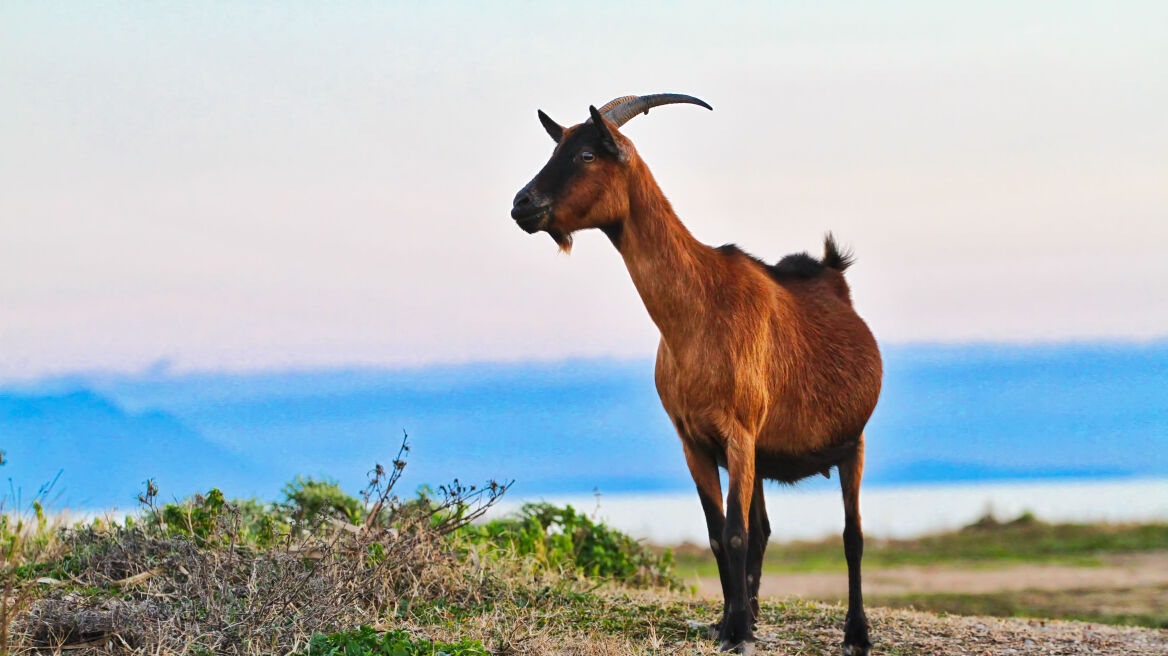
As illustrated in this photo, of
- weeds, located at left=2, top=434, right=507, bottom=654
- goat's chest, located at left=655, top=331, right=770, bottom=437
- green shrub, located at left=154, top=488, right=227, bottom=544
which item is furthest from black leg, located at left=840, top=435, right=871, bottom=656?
green shrub, located at left=154, top=488, right=227, bottom=544

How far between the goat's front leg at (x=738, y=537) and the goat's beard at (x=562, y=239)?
1.78 metres

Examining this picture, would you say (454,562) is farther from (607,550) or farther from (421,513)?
(607,550)

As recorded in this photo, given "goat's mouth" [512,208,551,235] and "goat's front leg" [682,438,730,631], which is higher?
"goat's mouth" [512,208,551,235]

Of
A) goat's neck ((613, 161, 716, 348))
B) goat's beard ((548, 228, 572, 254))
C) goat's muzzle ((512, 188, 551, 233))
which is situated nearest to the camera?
goat's muzzle ((512, 188, 551, 233))

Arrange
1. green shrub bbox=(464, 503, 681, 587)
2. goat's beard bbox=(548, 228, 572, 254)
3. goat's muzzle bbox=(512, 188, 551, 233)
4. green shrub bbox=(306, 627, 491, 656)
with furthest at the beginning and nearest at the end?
green shrub bbox=(464, 503, 681, 587) < goat's beard bbox=(548, 228, 572, 254) < goat's muzzle bbox=(512, 188, 551, 233) < green shrub bbox=(306, 627, 491, 656)

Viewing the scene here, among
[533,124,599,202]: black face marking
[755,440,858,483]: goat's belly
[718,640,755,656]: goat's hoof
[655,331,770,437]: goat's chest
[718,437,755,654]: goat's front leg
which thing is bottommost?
[718,640,755,656]: goat's hoof

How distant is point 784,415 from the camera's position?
27.8 ft

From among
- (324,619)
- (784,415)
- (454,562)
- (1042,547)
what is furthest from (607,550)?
(1042,547)

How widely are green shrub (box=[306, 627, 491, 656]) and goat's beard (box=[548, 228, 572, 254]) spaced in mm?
2838

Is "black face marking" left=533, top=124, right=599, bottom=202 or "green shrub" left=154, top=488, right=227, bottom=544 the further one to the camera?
"green shrub" left=154, top=488, right=227, bottom=544

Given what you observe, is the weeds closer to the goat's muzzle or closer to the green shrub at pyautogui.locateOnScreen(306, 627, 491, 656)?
the green shrub at pyautogui.locateOnScreen(306, 627, 491, 656)

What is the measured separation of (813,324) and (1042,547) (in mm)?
10686

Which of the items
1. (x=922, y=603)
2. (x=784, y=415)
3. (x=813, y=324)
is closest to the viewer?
(x=784, y=415)

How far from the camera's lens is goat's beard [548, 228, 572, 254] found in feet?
25.8
